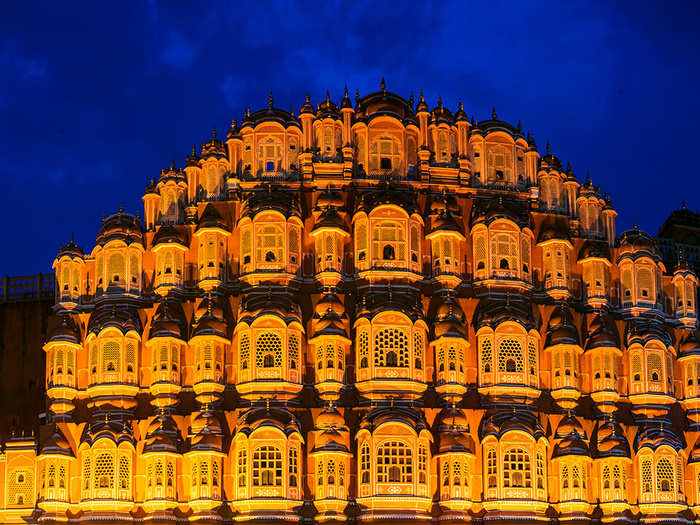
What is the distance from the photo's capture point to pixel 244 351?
57.5m

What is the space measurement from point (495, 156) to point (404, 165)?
4.57 metres

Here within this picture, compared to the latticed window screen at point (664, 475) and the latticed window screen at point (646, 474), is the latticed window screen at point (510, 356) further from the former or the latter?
the latticed window screen at point (664, 475)

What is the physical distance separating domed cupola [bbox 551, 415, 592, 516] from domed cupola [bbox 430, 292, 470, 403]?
485cm

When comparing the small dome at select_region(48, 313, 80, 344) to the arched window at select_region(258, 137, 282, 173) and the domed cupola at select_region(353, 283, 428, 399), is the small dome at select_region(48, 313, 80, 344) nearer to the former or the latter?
the arched window at select_region(258, 137, 282, 173)

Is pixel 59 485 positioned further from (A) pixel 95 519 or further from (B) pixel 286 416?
(B) pixel 286 416

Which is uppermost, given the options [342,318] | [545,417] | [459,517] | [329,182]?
[329,182]

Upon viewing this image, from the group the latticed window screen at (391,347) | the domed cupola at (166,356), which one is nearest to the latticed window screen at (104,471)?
the domed cupola at (166,356)

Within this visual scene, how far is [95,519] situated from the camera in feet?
185

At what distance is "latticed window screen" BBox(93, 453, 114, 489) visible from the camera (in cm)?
5681

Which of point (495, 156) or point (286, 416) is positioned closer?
point (286, 416)

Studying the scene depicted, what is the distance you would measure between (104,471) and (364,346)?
12.2m

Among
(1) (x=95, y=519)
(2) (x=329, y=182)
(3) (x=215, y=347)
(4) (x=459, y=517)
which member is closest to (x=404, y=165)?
(2) (x=329, y=182)

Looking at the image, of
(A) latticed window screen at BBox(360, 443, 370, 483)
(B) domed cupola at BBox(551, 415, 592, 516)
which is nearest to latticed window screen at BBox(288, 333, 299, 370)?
(A) latticed window screen at BBox(360, 443, 370, 483)

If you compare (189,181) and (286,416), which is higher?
(189,181)
